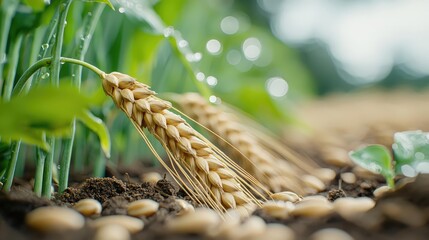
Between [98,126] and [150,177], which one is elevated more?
[98,126]

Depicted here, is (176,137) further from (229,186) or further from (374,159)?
(374,159)

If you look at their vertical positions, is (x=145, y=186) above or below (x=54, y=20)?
below

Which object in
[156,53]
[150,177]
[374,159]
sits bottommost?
[150,177]

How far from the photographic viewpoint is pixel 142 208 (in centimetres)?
68

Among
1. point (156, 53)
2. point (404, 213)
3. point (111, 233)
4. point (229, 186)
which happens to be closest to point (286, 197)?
point (229, 186)

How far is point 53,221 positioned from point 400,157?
506 millimetres

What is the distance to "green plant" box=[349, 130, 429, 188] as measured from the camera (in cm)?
77

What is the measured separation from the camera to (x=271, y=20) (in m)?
5.42

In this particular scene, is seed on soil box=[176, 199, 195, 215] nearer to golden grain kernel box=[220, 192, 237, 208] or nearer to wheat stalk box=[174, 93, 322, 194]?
golden grain kernel box=[220, 192, 237, 208]

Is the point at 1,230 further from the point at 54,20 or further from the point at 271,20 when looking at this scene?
the point at 271,20

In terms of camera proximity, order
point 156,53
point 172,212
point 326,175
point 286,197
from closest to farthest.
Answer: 1. point 172,212
2. point 286,197
3. point 326,175
4. point 156,53

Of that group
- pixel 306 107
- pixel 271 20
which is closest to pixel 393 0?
pixel 271 20

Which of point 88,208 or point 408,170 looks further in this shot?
point 408,170

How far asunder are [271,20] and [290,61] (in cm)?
120
